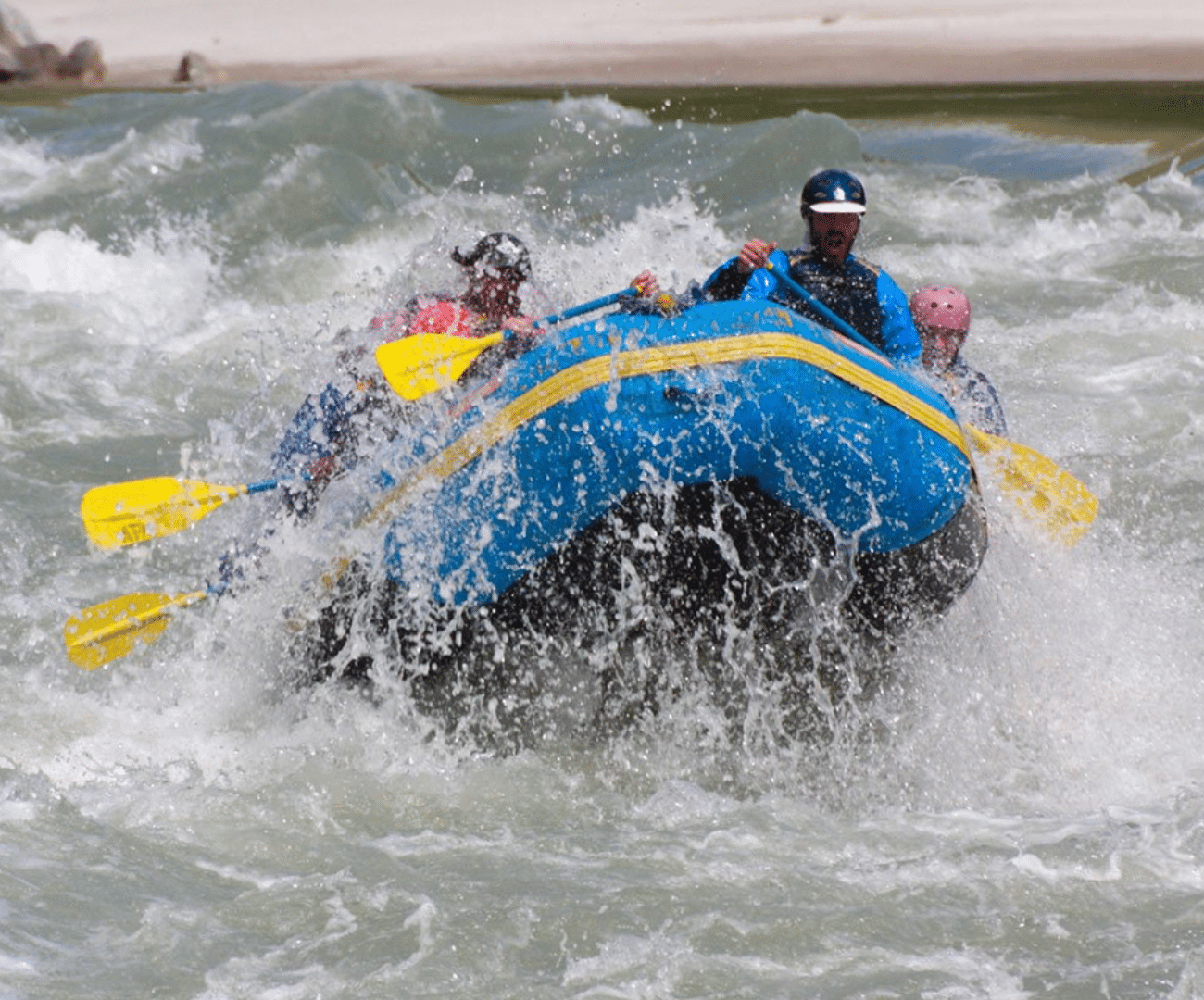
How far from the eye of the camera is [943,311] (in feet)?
19.0

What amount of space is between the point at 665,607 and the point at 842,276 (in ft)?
3.80

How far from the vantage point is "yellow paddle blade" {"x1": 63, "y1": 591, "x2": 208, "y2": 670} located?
4.76 meters

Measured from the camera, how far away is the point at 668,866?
400 centimetres

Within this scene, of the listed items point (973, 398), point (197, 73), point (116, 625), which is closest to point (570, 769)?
point (116, 625)

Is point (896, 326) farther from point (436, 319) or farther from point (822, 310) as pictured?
point (436, 319)

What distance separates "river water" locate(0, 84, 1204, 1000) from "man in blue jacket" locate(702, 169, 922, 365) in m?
0.56

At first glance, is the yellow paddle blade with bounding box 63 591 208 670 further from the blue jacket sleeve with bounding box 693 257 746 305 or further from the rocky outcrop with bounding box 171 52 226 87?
the rocky outcrop with bounding box 171 52 226 87

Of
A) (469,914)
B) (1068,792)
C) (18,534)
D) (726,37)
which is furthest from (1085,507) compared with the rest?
(726,37)

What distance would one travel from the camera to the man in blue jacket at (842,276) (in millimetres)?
4973

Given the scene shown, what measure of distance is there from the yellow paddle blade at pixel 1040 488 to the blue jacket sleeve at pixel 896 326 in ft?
0.91

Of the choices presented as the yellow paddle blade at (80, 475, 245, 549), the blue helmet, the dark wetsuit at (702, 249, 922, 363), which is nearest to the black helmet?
the dark wetsuit at (702, 249, 922, 363)

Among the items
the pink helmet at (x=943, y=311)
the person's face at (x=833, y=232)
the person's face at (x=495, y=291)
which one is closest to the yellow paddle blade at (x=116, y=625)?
the person's face at (x=495, y=291)

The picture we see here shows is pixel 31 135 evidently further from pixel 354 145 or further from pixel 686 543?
pixel 686 543

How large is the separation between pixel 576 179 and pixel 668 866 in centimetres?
771
